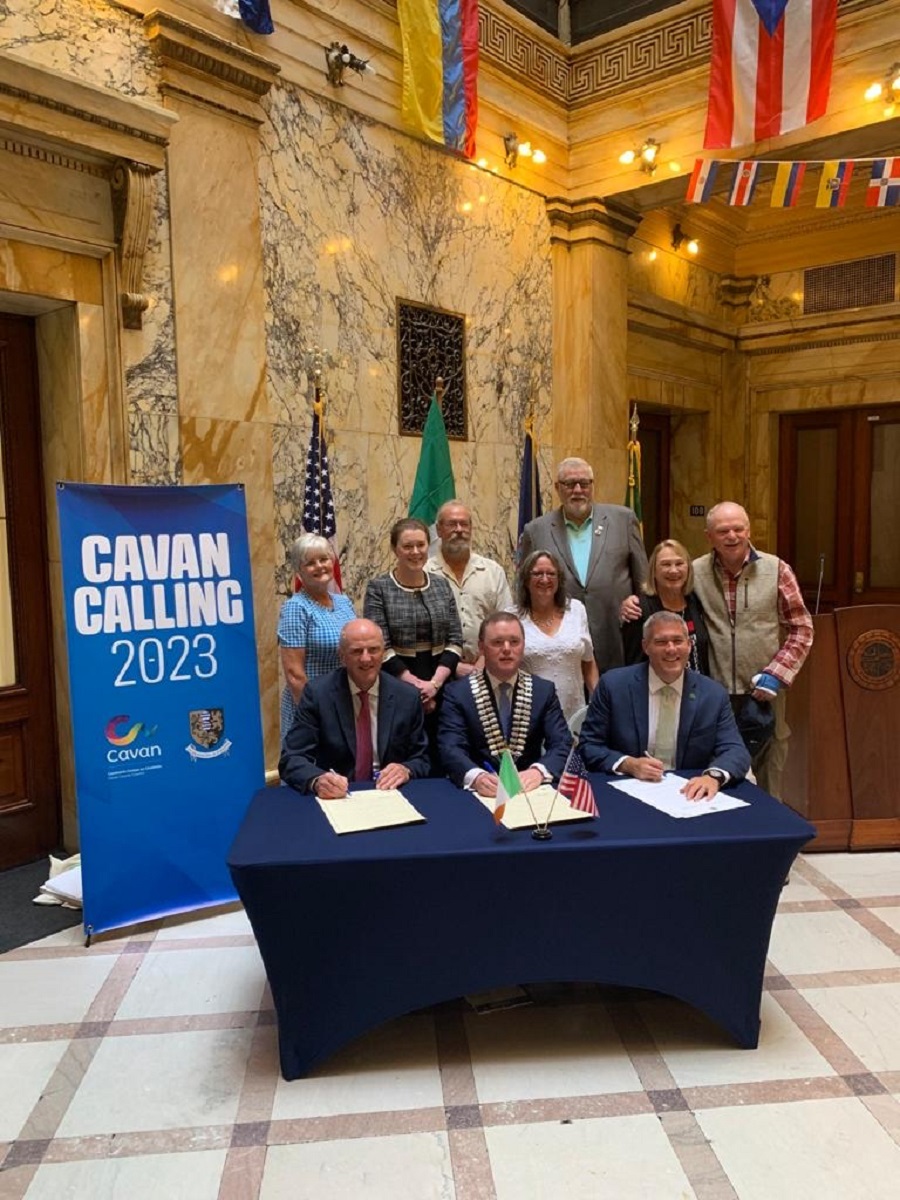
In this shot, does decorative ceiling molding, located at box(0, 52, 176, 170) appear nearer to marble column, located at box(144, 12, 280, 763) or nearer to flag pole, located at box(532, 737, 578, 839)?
marble column, located at box(144, 12, 280, 763)

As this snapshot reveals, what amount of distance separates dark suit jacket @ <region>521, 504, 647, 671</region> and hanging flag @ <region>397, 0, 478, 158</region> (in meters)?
2.90

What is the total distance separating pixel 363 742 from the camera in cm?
314

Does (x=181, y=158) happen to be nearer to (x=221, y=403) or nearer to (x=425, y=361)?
(x=221, y=403)

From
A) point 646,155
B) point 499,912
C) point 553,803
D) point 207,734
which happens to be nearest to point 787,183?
point 646,155

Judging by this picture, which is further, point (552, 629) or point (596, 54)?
point (596, 54)

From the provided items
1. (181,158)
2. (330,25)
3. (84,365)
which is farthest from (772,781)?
(330,25)

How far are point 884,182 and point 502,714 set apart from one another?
4.23 metres

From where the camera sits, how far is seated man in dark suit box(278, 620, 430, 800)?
3049 millimetres

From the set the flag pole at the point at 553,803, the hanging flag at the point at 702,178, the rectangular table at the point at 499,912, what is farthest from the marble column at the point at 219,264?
the hanging flag at the point at 702,178

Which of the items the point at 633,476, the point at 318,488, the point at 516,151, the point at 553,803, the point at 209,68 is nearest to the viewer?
the point at 553,803

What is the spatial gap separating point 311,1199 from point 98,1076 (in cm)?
87

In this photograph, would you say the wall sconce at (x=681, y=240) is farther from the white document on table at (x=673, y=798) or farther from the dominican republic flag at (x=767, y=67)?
the white document on table at (x=673, y=798)

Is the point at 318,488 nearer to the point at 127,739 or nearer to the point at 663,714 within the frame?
the point at 127,739

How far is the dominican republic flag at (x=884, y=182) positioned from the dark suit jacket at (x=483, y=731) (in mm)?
3971
